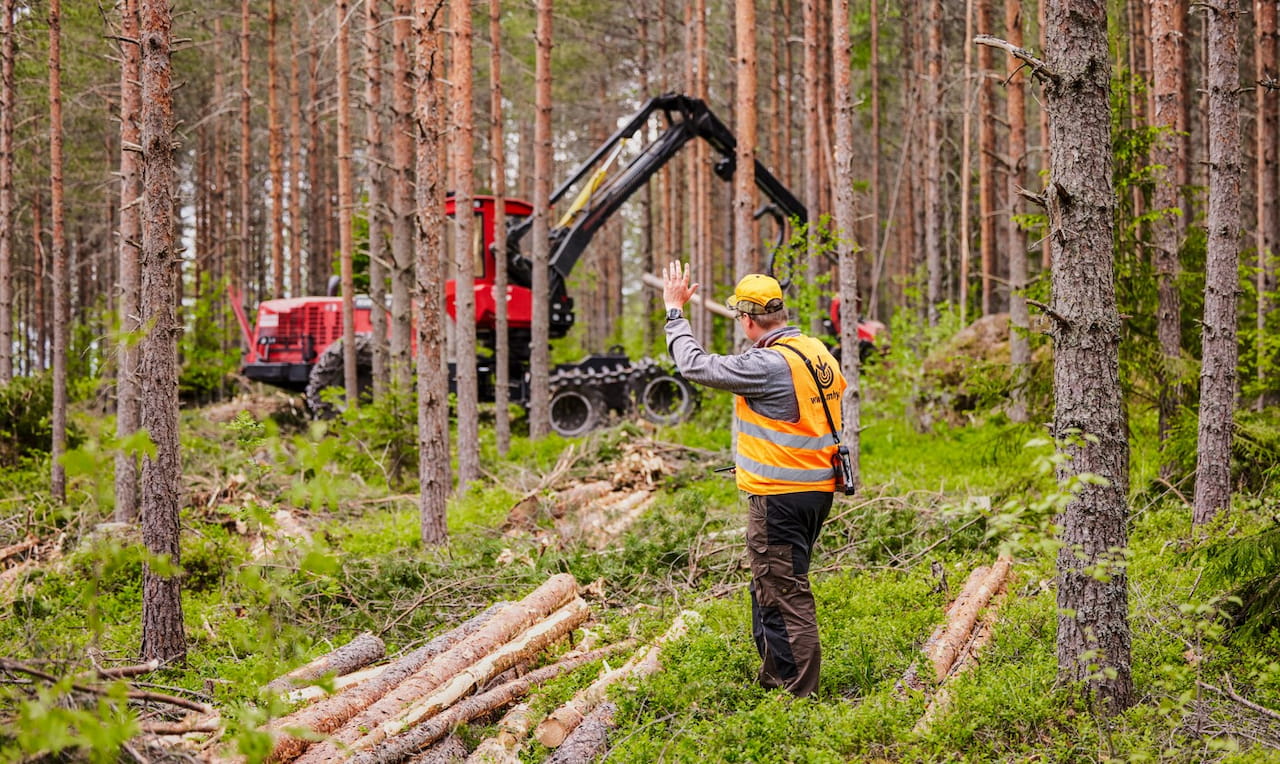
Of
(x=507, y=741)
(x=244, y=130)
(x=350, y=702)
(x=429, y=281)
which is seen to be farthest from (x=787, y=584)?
(x=244, y=130)

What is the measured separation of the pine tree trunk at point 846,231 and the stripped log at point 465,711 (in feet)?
15.3

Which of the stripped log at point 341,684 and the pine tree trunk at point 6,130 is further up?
the pine tree trunk at point 6,130

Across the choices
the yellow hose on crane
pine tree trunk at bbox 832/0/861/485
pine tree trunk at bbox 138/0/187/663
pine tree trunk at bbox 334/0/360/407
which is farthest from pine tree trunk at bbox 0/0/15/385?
pine tree trunk at bbox 832/0/861/485

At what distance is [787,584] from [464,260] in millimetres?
7308

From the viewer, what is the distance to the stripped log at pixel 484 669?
4716mm

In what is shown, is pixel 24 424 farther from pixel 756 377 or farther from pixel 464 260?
pixel 756 377

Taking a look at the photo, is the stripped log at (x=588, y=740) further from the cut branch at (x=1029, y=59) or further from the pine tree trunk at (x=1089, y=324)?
the cut branch at (x=1029, y=59)

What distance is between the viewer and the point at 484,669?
5379 mm

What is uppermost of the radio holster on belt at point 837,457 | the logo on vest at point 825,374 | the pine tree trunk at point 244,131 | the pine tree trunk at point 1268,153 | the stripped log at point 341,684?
the pine tree trunk at point 244,131

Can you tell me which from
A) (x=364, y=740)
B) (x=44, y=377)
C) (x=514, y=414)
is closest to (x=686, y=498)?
(x=364, y=740)

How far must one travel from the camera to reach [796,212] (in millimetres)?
15680

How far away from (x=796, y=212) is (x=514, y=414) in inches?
212

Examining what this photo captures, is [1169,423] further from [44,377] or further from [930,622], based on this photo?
→ [44,377]

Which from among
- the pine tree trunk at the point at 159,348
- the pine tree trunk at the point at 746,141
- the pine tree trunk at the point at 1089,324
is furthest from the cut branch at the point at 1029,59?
the pine tree trunk at the point at 746,141
